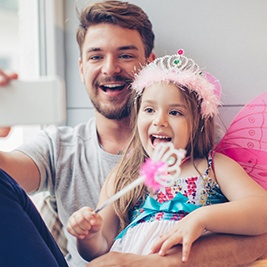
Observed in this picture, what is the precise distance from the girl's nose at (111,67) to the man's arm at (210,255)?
0.35 m

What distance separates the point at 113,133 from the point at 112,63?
142 mm

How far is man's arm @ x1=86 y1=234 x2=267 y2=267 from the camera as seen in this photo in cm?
62

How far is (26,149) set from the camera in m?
0.87

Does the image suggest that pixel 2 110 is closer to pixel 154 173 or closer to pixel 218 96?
pixel 154 173

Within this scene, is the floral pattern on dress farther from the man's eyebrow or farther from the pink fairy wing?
the man's eyebrow

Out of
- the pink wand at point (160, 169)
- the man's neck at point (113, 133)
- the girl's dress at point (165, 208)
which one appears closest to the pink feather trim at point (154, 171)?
the pink wand at point (160, 169)

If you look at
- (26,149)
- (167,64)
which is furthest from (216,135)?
(26,149)

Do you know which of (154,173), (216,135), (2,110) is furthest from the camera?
(216,135)

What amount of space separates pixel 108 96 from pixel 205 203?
11.3 inches

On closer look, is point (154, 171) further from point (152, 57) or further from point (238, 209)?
point (152, 57)

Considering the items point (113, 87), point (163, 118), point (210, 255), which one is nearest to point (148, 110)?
point (163, 118)

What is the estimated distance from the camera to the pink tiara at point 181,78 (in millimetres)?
715

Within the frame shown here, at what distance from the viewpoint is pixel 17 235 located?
0.47 m

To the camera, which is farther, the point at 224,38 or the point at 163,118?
the point at 224,38
